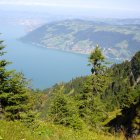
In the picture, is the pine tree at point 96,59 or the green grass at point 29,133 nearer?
the green grass at point 29,133

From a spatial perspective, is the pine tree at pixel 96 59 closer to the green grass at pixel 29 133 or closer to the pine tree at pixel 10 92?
the pine tree at pixel 10 92

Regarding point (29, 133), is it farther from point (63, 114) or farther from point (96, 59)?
point (96, 59)

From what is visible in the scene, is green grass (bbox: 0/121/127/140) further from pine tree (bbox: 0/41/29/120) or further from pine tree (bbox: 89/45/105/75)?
pine tree (bbox: 89/45/105/75)

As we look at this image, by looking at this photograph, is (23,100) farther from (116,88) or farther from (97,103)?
(116,88)

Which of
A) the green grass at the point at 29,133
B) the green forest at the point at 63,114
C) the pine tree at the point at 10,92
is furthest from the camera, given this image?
the pine tree at the point at 10,92

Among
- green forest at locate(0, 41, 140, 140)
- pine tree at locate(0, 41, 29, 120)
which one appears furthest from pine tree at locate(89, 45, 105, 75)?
pine tree at locate(0, 41, 29, 120)

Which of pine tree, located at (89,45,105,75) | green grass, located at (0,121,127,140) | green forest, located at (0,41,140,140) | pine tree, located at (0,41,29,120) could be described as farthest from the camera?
pine tree, located at (89,45,105,75)

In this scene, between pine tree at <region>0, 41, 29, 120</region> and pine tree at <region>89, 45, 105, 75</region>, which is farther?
pine tree at <region>89, 45, 105, 75</region>

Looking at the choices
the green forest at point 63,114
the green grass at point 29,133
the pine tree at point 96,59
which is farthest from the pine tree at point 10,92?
the pine tree at point 96,59
